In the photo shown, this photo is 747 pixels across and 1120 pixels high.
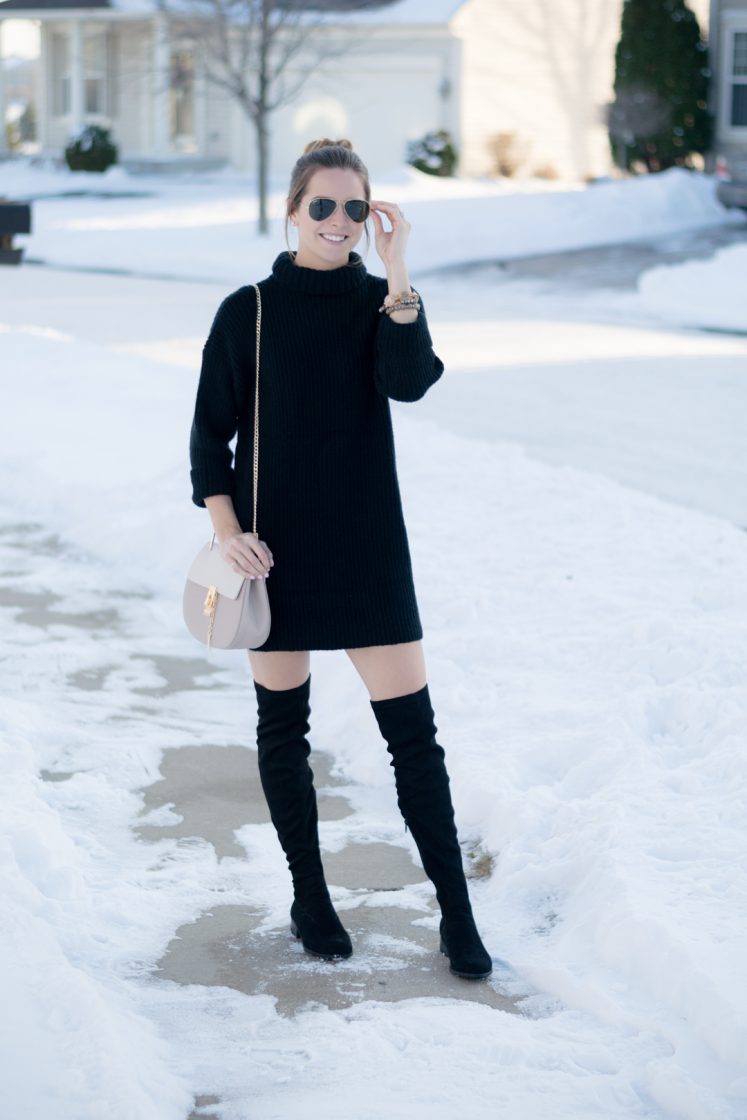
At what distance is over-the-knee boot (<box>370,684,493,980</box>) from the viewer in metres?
3.57

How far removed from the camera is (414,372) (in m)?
3.39

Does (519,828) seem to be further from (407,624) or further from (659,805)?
(407,624)

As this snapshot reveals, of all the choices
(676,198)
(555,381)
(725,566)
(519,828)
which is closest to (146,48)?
(676,198)

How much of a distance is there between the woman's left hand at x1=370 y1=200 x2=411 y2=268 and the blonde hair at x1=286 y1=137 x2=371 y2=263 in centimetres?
4

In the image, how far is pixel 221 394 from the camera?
3.54 metres

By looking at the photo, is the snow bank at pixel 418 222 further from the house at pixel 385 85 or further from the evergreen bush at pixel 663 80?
the house at pixel 385 85

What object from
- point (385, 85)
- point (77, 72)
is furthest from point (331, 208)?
point (77, 72)

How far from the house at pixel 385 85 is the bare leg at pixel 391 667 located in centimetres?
2928

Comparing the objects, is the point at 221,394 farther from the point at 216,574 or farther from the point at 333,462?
the point at 216,574

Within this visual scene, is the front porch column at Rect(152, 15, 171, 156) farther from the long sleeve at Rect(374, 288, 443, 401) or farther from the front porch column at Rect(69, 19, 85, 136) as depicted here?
the long sleeve at Rect(374, 288, 443, 401)

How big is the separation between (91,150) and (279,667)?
108 ft

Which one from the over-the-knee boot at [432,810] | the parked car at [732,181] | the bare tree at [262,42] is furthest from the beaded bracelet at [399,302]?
the parked car at [732,181]

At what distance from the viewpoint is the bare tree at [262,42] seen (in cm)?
2452

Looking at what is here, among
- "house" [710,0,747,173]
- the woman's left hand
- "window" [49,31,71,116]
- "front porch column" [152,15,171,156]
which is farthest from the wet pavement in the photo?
"window" [49,31,71,116]
